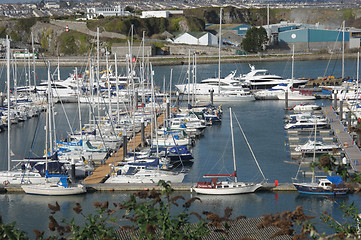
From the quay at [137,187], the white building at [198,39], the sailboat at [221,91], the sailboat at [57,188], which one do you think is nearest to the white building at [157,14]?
the white building at [198,39]

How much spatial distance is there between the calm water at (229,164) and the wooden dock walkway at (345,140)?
6.48 ft

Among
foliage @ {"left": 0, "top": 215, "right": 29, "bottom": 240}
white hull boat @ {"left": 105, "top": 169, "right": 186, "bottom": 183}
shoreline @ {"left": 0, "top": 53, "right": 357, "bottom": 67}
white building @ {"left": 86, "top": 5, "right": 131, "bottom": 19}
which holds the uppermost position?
white building @ {"left": 86, "top": 5, "right": 131, "bottom": 19}

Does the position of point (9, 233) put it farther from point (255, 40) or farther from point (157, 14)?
point (157, 14)

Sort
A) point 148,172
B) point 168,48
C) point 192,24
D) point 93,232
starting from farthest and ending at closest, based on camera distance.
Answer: point 192,24 < point 168,48 < point 148,172 < point 93,232

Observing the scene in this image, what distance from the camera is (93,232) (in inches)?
404

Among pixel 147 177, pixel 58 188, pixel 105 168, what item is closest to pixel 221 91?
pixel 105 168

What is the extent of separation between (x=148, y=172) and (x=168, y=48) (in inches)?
2222

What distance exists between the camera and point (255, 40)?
2857 inches

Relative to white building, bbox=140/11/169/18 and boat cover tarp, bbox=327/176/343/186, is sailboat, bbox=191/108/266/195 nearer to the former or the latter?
boat cover tarp, bbox=327/176/343/186

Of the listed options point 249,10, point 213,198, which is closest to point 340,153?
point 213,198

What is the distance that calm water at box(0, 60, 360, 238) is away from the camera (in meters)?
18.5

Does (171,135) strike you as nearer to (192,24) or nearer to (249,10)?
(192,24)

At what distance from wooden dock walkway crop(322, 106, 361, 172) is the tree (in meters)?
39.3

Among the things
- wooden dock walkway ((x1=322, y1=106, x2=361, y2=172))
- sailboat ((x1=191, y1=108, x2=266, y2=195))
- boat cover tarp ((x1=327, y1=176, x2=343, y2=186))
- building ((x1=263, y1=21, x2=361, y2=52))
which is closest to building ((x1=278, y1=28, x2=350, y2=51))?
building ((x1=263, y1=21, x2=361, y2=52))
